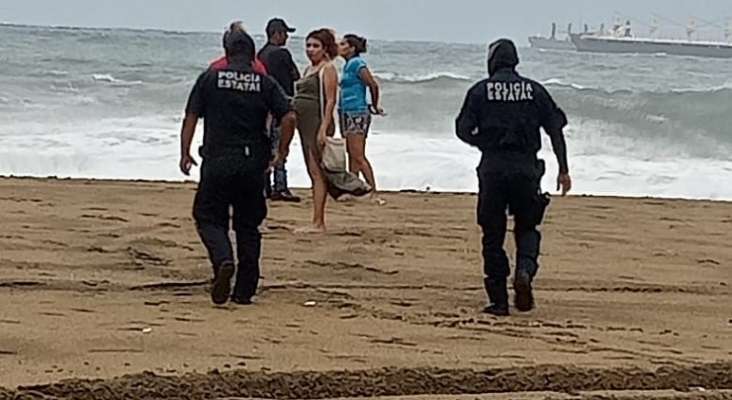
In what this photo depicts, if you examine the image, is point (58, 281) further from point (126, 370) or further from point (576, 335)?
point (576, 335)

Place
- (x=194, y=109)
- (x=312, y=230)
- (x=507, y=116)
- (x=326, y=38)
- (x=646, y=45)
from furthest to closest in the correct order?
(x=646, y=45) < (x=312, y=230) < (x=326, y=38) < (x=194, y=109) < (x=507, y=116)

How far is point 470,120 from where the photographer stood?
22.3 feet

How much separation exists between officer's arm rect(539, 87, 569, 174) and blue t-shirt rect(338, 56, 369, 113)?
439 centimetres

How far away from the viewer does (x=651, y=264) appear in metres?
9.22

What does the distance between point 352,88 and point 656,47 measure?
56.4m

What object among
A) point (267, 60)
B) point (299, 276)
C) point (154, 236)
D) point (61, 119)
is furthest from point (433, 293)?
point (61, 119)

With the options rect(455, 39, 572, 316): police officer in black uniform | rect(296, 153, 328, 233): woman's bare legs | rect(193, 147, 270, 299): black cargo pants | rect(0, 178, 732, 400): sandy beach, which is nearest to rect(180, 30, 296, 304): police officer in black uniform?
rect(193, 147, 270, 299): black cargo pants

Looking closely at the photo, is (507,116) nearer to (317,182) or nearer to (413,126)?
(317,182)

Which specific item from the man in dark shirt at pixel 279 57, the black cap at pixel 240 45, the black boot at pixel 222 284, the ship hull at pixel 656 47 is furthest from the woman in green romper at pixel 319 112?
the ship hull at pixel 656 47

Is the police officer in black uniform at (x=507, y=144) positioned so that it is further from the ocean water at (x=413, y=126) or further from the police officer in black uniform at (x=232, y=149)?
the ocean water at (x=413, y=126)

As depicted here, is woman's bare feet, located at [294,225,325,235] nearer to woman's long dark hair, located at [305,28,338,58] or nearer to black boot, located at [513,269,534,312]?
woman's long dark hair, located at [305,28,338,58]

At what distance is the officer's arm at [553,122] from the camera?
22.3ft

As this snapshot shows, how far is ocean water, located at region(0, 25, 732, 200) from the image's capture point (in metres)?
17.8

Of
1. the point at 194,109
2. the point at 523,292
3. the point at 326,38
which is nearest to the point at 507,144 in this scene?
the point at 523,292
